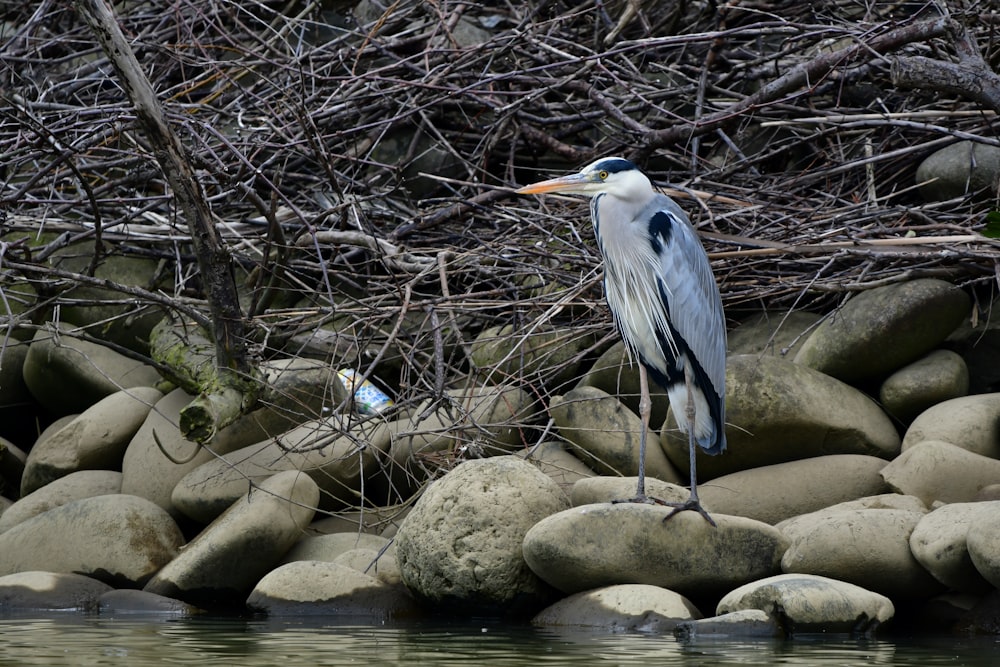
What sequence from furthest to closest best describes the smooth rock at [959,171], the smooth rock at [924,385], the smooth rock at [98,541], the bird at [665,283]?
the smooth rock at [959,171], the smooth rock at [924,385], the smooth rock at [98,541], the bird at [665,283]

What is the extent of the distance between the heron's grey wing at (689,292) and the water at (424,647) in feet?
4.66

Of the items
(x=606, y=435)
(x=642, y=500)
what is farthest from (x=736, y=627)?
(x=606, y=435)

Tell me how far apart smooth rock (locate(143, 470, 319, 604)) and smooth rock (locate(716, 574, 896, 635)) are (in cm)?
212

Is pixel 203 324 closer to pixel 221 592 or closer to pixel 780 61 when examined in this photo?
pixel 221 592

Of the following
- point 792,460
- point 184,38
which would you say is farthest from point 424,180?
point 792,460

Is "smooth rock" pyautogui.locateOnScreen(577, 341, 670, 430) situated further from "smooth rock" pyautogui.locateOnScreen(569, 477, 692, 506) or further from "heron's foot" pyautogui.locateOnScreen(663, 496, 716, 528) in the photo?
"heron's foot" pyautogui.locateOnScreen(663, 496, 716, 528)

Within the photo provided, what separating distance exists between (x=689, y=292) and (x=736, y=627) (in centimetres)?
160

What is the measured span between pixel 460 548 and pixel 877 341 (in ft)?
7.89

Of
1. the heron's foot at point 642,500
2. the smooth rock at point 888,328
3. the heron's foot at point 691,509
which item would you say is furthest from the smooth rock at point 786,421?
the heron's foot at point 691,509

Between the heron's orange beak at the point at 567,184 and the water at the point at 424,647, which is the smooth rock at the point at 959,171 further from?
the water at the point at 424,647

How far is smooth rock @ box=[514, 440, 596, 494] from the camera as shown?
5.66 meters

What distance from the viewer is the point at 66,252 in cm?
784

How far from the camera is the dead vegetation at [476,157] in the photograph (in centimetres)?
597

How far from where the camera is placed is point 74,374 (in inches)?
270
